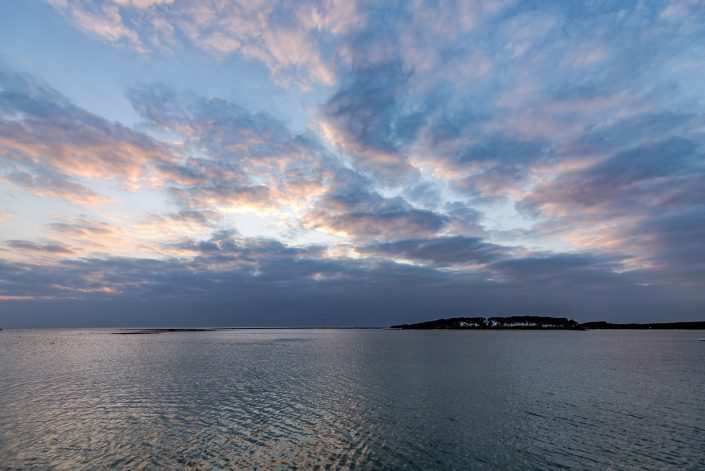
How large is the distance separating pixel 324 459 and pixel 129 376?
152 feet

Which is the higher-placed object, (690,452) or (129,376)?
(129,376)

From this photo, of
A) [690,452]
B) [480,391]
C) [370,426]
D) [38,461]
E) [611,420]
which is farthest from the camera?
[480,391]

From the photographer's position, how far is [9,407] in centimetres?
3709

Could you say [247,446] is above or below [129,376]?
below

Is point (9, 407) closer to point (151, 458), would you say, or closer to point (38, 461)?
point (38, 461)

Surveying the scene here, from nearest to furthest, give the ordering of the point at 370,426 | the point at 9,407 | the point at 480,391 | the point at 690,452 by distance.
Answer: the point at 690,452 → the point at 370,426 → the point at 9,407 → the point at 480,391

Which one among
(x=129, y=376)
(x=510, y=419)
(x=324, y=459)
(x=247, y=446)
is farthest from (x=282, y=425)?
(x=129, y=376)

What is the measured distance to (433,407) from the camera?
124 ft

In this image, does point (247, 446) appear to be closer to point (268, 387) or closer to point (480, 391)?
point (268, 387)

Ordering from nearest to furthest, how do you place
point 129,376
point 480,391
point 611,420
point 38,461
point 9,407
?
1. point 38,461
2. point 611,420
3. point 9,407
4. point 480,391
5. point 129,376

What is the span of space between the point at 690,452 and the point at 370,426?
2132 centimetres

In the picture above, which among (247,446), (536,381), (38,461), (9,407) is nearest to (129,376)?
(9,407)

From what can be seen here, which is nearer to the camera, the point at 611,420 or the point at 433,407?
the point at 611,420

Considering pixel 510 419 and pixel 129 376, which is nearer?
pixel 510 419
